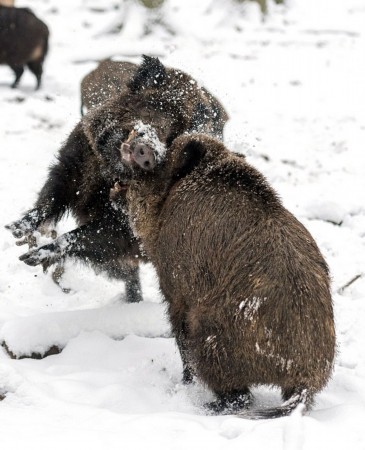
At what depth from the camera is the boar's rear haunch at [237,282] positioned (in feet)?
10.7

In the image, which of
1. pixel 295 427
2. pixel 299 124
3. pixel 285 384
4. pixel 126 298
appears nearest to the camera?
pixel 295 427

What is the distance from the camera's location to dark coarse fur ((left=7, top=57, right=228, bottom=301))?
458 centimetres

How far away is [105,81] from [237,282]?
10.7ft

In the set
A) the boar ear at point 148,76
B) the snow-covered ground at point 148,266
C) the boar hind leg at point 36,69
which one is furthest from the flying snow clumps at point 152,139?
the boar hind leg at point 36,69

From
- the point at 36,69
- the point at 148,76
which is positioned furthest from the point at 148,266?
the point at 36,69

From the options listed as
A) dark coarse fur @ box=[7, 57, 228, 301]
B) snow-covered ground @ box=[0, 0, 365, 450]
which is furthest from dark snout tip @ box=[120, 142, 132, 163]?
snow-covered ground @ box=[0, 0, 365, 450]

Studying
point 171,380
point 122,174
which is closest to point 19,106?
point 122,174

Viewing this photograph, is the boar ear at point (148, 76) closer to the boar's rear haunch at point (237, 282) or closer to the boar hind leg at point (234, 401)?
the boar's rear haunch at point (237, 282)

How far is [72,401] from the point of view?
3.59 m

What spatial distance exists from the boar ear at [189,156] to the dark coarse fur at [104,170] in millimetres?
473

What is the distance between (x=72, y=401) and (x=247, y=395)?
90cm

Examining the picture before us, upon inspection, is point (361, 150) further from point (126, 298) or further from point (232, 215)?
point (232, 215)

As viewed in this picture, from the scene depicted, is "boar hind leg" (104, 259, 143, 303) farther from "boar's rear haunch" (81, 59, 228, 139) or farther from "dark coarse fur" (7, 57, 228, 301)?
"boar's rear haunch" (81, 59, 228, 139)

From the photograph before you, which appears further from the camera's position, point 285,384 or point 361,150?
point 361,150
